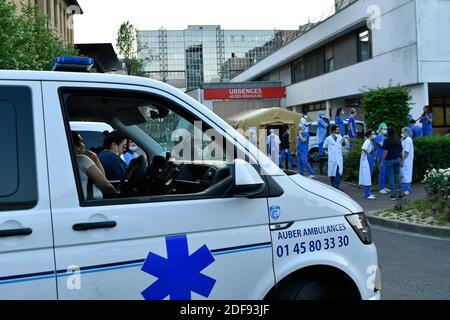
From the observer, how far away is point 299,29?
37.5 meters

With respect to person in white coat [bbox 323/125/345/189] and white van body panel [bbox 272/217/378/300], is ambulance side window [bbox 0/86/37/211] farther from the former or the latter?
person in white coat [bbox 323/125/345/189]

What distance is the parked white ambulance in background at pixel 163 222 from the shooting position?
2564mm

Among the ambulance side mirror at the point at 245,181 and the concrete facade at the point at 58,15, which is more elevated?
the concrete facade at the point at 58,15

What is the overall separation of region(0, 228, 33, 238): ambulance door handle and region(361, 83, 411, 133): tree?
1476 cm

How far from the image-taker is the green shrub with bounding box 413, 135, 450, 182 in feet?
46.9

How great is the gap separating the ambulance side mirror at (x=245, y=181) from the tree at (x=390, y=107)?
13779mm

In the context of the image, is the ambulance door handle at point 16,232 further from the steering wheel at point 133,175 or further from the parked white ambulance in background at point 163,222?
the steering wheel at point 133,175

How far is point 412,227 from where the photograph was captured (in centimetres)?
877

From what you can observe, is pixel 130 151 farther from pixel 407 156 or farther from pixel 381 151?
pixel 381 151

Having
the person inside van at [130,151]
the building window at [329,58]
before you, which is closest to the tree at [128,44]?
the building window at [329,58]

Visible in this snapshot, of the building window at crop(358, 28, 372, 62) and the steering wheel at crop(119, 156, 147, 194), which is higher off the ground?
the building window at crop(358, 28, 372, 62)

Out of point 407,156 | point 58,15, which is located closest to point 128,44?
point 58,15

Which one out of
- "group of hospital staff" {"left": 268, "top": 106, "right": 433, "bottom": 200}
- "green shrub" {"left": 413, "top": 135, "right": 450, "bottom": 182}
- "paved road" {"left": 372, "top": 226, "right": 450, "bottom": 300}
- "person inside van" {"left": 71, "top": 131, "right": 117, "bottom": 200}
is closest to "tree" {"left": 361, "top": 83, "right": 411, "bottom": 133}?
"green shrub" {"left": 413, "top": 135, "right": 450, "bottom": 182}

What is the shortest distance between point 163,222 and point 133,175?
43.4 inches
